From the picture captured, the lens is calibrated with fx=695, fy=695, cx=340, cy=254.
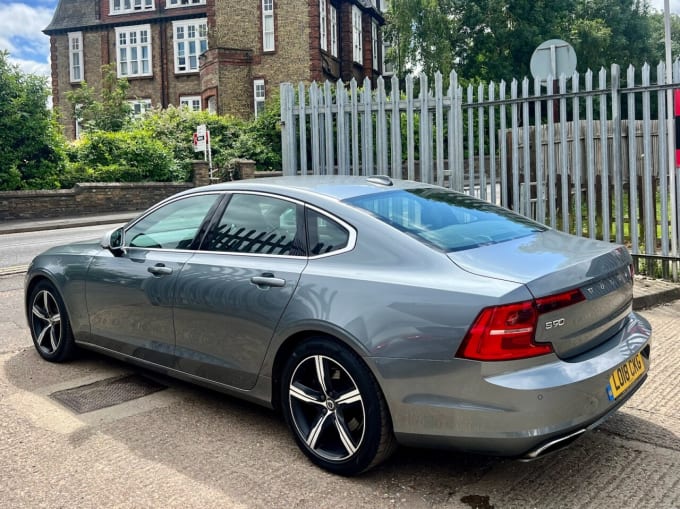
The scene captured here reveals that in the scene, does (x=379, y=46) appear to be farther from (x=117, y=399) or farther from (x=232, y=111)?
(x=117, y=399)

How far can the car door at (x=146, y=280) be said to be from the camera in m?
4.43

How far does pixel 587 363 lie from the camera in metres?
3.22

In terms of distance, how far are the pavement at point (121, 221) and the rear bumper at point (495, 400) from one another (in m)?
4.24

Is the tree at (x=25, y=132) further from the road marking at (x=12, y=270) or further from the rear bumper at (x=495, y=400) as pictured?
the rear bumper at (x=495, y=400)

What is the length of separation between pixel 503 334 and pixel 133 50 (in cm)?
4271

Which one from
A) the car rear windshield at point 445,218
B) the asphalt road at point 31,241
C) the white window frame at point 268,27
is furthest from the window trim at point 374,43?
the car rear windshield at point 445,218

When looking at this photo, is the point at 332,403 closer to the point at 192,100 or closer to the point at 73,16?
the point at 192,100

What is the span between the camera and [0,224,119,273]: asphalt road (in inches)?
494

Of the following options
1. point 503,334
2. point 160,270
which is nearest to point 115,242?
point 160,270

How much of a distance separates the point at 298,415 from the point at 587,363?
58.4 inches

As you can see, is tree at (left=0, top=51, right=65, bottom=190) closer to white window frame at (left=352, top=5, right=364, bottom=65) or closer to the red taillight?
white window frame at (left=352, top=5, right=364, bottom=65)

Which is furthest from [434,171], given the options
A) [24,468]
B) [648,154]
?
[24,468]

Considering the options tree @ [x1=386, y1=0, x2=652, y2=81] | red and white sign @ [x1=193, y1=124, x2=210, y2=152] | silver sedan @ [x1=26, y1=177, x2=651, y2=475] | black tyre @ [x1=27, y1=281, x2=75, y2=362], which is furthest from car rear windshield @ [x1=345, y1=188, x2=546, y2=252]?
tree @ [x1=386, y1=0, x2=652, y2=81]

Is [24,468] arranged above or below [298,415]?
below
